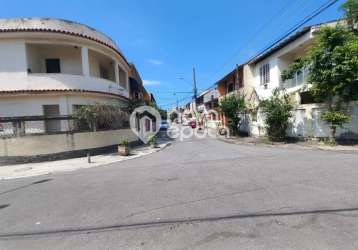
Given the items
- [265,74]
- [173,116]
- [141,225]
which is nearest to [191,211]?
[141,225]

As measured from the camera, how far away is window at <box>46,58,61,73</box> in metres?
15.3

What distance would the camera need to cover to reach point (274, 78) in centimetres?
1769

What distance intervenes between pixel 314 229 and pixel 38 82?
14.9 m

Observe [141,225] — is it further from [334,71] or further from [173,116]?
[173,116]

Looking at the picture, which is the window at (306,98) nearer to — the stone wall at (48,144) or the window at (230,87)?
the window at (230,87)

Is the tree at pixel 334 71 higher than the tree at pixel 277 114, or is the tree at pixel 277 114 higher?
the tree at pixel 334 71

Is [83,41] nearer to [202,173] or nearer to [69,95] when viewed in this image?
[69,95]

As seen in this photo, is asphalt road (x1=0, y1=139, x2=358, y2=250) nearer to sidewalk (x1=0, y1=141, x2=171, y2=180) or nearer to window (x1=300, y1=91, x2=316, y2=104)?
sidewalk (x1=0, y1=141, x2=171, y2=180)

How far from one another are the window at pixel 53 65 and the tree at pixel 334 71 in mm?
15809

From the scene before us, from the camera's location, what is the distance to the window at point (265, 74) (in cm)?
1882

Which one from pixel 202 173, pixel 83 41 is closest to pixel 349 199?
pixel 202 173

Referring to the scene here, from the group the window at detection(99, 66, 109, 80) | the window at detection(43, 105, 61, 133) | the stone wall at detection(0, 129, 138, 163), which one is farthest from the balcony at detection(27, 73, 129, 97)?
the window at detection(99, 66, 109, 80)

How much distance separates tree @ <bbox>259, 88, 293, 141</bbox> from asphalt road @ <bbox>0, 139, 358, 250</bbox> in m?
7.51

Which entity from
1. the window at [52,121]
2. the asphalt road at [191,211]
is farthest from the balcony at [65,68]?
the asphalt road at [191,211]
